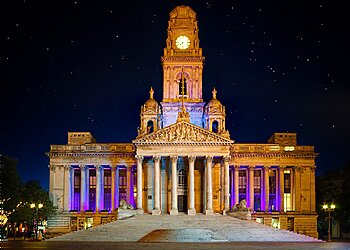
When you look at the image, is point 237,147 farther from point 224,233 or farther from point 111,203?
point 224,233

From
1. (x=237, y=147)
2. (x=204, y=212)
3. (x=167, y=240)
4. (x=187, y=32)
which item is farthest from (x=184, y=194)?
(x=167, y=240)

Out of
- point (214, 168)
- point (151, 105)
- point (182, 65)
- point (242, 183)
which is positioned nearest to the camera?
point (214, 168)

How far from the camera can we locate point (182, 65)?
354 feet

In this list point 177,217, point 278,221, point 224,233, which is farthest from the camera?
point 278,221

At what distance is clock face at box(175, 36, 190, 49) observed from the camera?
10819 centimetres

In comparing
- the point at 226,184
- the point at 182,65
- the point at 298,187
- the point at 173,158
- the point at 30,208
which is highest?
the point at 182,65

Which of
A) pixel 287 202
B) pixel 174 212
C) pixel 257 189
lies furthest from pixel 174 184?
pixel 287 202

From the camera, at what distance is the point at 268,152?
10681cm

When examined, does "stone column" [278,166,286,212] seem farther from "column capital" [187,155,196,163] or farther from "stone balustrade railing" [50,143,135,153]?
"stone balustrade railing" [50,143,135,153]

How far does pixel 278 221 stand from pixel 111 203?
85.3ft

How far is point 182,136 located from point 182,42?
1856 centimetres

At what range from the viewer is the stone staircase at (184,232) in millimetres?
69875

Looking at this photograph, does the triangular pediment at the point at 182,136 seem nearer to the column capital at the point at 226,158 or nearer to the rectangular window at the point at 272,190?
the column capital at the point at 226,158

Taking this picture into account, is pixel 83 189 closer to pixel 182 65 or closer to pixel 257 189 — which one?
pixel 182 65
